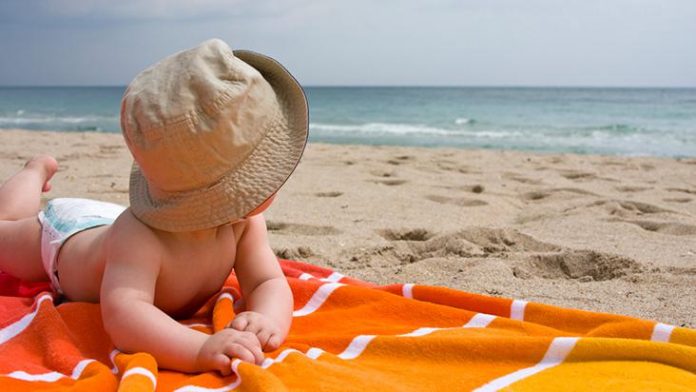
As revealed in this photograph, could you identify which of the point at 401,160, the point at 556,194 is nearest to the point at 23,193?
the point at 556,194

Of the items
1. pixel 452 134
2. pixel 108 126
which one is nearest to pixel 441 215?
pixel 452 134

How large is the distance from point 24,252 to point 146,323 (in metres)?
0.87

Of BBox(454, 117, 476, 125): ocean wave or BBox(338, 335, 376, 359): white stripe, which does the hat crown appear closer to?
BBox(338, 335, 376, 359): white stripe

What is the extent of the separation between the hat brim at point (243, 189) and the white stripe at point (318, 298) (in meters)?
0.52

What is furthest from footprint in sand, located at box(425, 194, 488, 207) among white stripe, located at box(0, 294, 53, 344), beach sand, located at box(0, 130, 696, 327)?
white stripe, located at box(0, 294, 53, 344)

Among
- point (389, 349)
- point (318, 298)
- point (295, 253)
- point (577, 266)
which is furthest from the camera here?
point (295, 253)

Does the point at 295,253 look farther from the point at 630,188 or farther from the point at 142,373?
the point at 630,188

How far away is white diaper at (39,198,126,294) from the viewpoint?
2.01m

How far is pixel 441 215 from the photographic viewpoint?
354cm

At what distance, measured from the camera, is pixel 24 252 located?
218 centimetres

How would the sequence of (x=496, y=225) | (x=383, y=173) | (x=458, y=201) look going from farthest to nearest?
(x=383, y=173), (x=458, y=201), (x=496, y=225)

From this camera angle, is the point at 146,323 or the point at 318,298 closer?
the point at 146,323

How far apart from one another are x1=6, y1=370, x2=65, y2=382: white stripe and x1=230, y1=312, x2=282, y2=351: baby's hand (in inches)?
15.7

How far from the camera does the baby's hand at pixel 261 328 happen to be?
1.60m
